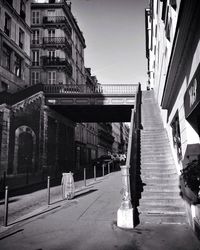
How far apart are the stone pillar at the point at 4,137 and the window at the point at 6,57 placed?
6823 mm

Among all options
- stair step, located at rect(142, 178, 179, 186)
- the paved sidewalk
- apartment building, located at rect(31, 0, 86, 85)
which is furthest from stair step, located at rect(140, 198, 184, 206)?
apartment building, located at rect(31, 0, 86, 85)

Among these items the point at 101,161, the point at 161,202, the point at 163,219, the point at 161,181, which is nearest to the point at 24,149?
the point at 101,161

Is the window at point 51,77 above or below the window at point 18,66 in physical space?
above

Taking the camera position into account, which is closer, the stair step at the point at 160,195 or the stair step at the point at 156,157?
the stair step at the point at 160,195

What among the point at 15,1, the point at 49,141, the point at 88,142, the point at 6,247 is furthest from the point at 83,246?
the point at 88,142

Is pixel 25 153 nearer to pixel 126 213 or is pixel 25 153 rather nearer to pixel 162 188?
pixel 162 188

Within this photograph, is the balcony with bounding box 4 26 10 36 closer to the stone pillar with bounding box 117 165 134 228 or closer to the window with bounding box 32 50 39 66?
the window with bounding box 32 50 39 66

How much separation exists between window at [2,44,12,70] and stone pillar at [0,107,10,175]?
6823mm

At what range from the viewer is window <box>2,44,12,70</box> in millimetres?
24172

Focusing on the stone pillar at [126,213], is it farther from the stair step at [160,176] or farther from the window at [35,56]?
the window at [35,56]

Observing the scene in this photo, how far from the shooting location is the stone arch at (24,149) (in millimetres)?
21516

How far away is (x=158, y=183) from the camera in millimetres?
8695

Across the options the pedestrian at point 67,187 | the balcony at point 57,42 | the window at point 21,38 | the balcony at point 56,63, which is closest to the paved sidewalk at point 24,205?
the pedestrian at point 67,187

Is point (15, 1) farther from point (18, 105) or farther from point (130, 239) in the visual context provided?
point (130, 239)
